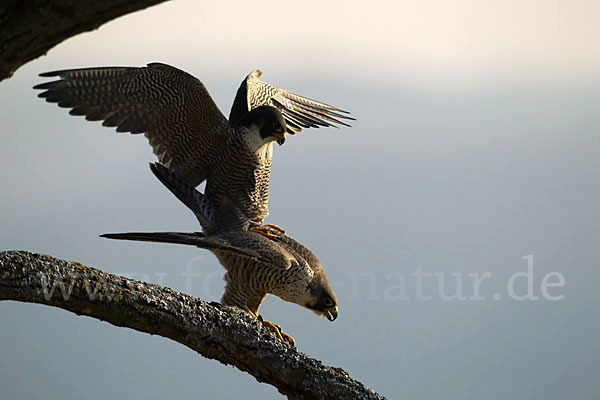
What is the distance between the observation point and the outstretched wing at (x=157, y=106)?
184 inches

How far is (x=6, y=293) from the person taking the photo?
277 cm

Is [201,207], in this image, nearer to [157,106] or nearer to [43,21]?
[157,106]

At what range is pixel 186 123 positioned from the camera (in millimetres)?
4879

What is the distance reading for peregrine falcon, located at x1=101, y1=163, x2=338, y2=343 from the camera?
14.1 ft

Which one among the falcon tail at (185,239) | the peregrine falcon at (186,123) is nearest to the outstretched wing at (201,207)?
the peregrine falcon at (186,123)

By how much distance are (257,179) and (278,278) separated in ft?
2.80

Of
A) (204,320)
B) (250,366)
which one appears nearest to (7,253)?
(204,320)

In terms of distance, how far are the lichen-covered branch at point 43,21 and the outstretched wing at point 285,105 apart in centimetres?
342

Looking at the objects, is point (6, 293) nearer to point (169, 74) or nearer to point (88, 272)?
point (88, 272)

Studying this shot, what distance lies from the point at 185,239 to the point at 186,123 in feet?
4.63

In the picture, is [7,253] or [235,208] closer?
[7,253]

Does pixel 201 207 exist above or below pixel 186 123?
below

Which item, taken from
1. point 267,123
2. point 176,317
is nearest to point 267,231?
point 267,123

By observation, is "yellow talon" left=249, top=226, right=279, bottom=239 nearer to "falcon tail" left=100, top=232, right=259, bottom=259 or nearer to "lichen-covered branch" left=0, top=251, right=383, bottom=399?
"falcon tail" left=100, top=232, right=259, bottom=259
